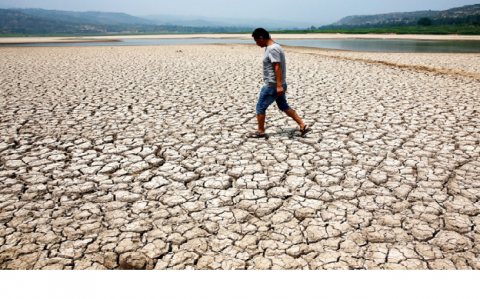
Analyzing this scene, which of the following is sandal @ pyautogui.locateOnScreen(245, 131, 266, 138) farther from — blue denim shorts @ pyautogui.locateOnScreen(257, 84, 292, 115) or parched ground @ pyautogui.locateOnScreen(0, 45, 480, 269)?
blue denim shorts @ pyautogui.locateOnScreen(257, 84, 292, 115)

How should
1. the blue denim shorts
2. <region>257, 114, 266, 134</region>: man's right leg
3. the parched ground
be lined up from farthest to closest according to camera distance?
<region>257, 114, 266, 134</region>: man's right leg
the blue denim shorts
the parched ground

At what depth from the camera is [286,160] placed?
11.4ft

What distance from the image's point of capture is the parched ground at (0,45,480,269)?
2.06m

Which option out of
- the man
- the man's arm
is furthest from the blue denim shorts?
the man's arm

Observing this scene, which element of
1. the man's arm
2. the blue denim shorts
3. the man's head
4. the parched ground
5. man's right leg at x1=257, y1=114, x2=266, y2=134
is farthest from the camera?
man's right leg at x1=257, y1=114, x2=266, y2=134

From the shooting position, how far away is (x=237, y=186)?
2938 mm

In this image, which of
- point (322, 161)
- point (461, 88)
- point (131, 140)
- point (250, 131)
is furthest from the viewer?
point (461, 88)

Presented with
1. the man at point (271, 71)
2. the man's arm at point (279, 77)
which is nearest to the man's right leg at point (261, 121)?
the man at point (271, 71)

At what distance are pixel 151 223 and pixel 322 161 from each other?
6.92 feet

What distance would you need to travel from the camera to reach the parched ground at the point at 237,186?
2.06 metres

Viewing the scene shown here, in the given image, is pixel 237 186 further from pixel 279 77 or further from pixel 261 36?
pixel 261 36
